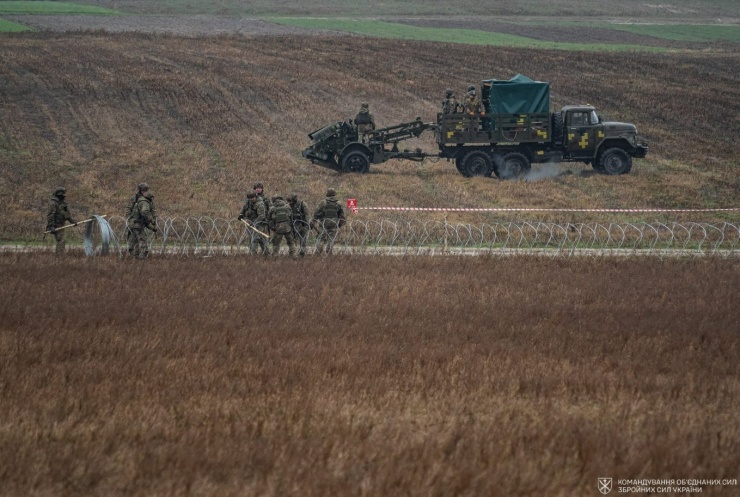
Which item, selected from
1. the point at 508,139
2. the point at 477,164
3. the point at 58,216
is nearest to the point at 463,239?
the point at 477,164

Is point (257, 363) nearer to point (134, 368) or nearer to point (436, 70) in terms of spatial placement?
point (134, 368)

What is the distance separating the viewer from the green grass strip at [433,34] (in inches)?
2899

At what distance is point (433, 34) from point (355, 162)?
141 ft

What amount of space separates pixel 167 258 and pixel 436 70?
1490 inches

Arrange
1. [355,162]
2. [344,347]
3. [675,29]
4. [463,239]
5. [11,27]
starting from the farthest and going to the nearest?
[675,29] → [11,27] → [355,162] → [463,239] → [344,347]

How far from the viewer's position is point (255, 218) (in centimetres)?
2423

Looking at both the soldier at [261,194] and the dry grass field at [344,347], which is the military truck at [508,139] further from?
the soldier at [261,194]

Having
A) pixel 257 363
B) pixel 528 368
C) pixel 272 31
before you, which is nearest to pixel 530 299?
pixel 528 368

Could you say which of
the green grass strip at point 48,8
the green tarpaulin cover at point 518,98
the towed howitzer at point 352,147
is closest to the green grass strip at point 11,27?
the green grass strip at point 48,8

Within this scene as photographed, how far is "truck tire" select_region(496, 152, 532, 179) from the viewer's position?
3625 centimetres

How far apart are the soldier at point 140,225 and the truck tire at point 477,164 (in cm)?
1588

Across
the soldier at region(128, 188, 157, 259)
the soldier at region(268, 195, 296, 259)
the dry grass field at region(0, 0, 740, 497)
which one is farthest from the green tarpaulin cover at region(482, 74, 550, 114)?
the soldier at region(128, 188, 157, 259)

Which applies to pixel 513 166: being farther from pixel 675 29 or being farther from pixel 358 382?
pixel 675 29

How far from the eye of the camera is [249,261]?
22.3 metres
